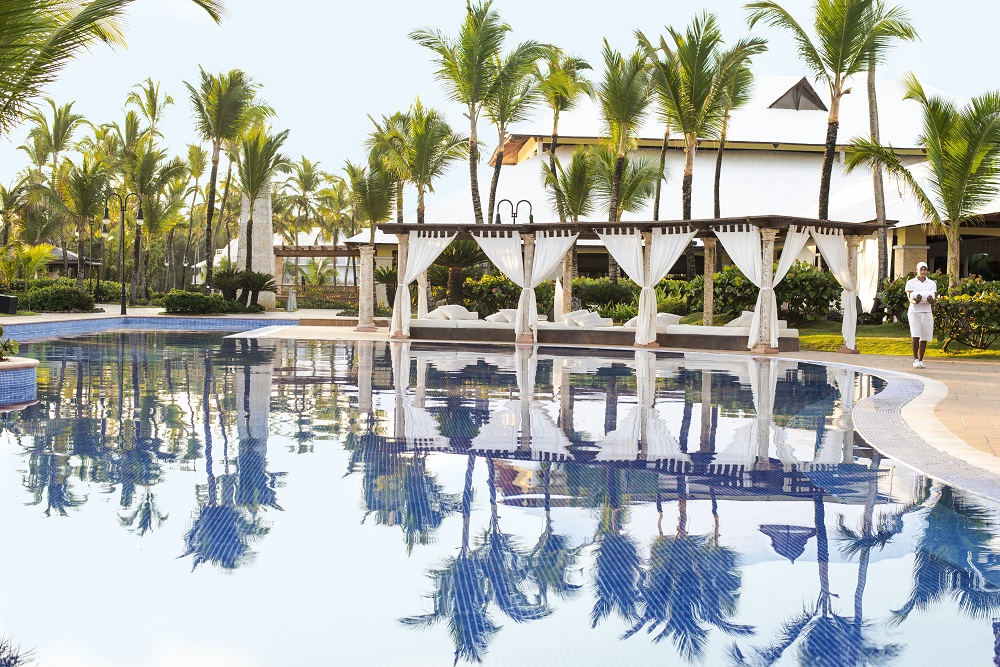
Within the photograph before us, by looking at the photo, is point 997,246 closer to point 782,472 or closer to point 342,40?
point 342,40

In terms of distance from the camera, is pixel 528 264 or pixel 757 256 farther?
pixel 528 264

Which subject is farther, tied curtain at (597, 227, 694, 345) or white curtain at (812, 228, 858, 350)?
tied curtain at (597, 227, 694, 345)

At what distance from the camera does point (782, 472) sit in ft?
21.0

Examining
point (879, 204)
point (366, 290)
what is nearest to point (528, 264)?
point (366, 290)

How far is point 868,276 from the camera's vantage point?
802 inches

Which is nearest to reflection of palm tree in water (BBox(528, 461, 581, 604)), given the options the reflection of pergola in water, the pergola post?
the reflection of pergola in water

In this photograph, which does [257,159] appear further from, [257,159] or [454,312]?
[454,312]

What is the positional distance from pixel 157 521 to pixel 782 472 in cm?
392

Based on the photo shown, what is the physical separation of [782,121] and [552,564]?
3320 centimetres

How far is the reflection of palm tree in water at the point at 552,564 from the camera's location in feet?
13.2

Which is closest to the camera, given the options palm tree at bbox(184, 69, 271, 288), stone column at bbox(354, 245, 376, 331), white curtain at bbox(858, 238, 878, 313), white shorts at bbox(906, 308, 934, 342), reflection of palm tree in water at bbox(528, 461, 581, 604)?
reflection of palm tree in water at bbox(528, 461, 581, 604)

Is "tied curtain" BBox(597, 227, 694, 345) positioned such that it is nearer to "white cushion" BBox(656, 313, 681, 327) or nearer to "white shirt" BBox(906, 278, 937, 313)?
"white cushion" BBox(656, 313, 681, 327)

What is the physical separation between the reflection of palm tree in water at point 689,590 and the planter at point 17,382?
21.8ft

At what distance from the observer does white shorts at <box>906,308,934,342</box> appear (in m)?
14.1
